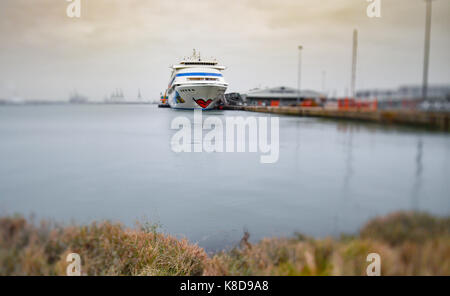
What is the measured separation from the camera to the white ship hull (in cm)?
348

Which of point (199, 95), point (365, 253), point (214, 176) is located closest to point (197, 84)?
point (199, 95)

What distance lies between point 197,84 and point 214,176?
1.19 meters

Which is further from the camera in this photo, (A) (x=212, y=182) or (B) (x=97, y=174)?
(B) (x=97, y=174)

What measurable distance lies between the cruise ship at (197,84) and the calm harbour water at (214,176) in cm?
17

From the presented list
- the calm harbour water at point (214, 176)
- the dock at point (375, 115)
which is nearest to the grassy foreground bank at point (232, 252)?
the calm harbour water at point (214, 176)

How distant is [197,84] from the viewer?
3.46m

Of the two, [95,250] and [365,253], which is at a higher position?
[365,253]

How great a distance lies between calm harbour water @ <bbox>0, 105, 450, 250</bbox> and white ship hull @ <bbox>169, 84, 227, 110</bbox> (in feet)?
0.46

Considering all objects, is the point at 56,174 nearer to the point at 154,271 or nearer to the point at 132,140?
the point at 132,140

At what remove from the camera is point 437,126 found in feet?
9.15

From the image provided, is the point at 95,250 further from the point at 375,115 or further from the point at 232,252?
the point at 375,115

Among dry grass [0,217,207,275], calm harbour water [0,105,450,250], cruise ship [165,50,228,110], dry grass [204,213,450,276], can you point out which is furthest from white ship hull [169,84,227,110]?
dry grass [204,213,450,276]
